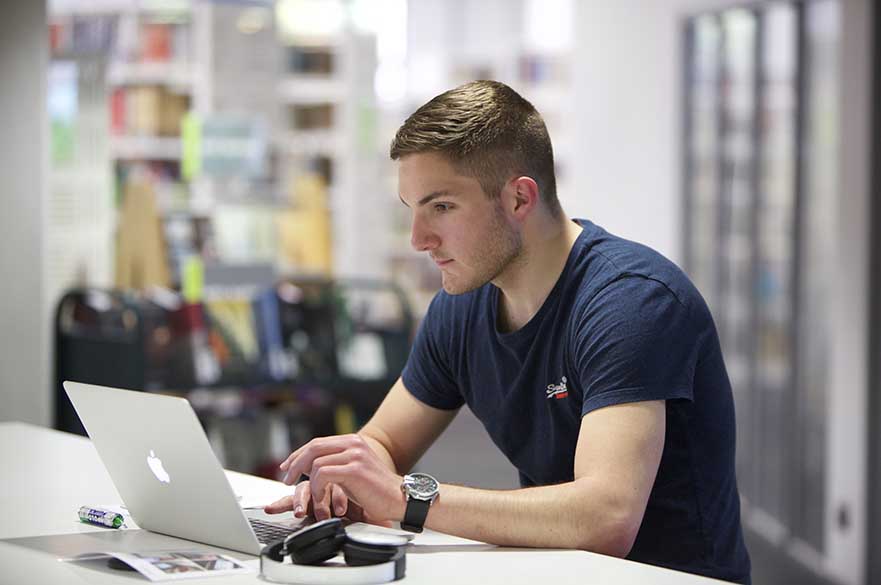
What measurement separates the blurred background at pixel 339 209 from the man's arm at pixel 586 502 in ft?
9.46

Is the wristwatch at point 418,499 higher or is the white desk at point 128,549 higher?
the wristwatch at point 418,499

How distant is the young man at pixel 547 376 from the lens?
1.88 meters

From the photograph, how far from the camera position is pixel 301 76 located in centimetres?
650

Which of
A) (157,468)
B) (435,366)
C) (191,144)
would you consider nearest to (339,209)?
(191,144)

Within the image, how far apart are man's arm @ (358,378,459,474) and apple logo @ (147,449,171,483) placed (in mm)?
635

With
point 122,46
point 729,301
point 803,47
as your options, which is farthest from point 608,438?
point 122,46

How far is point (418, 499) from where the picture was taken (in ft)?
6.20

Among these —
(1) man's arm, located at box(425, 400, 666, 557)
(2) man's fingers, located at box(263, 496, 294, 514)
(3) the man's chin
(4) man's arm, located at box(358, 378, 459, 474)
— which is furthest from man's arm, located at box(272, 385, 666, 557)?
(4) man's arm, located at box(358, 378, 459, 474)

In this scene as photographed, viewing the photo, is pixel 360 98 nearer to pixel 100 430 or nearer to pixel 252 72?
pixel 252 72

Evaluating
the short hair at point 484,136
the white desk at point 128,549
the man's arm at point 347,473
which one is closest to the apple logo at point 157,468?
the white desk at point 128,549

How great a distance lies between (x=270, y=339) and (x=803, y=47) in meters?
2.60

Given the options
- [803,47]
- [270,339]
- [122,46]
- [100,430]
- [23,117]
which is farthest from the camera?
[122,46]

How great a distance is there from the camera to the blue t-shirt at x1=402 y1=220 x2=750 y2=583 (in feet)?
6.54

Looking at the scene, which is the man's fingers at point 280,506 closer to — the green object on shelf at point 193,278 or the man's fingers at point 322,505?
the man's fingers at point 322,505
